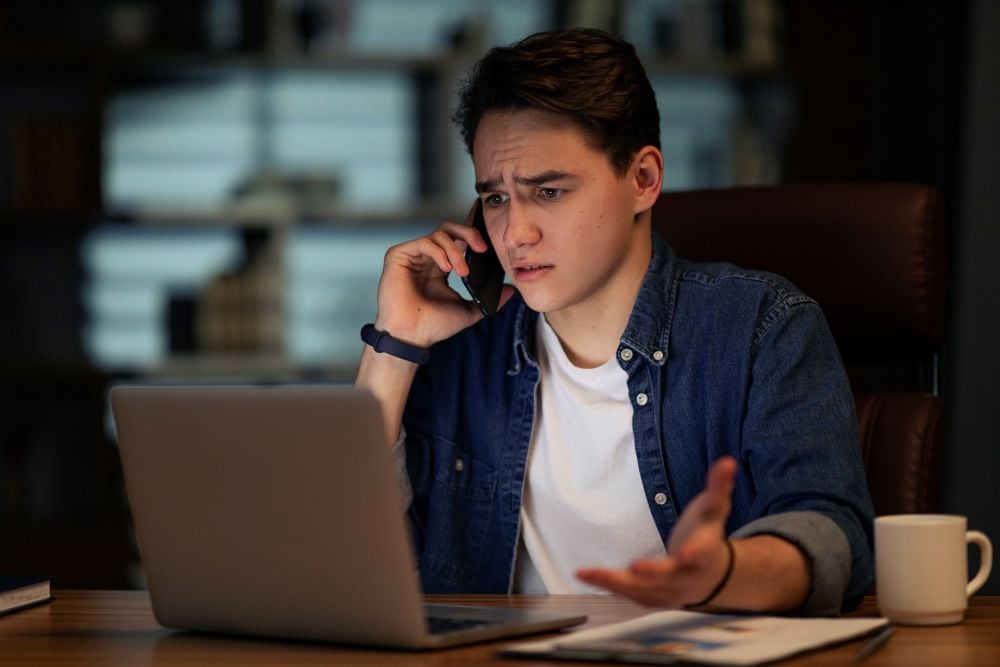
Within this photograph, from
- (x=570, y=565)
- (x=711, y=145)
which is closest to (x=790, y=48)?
(x=711, y=145)

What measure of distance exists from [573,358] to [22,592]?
0.73 metres

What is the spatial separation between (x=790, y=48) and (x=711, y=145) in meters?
0.35

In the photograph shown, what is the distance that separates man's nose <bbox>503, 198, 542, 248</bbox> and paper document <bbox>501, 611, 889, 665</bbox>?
61 cm

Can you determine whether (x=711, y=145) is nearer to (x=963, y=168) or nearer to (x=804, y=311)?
(x=963, y=168)

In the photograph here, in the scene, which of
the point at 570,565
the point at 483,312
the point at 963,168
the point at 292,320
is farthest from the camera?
the point at 292,320

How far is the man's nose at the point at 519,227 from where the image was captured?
1.68 meters

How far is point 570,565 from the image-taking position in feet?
5.58

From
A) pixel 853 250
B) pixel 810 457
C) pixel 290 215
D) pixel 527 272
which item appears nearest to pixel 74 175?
pixel 290 215

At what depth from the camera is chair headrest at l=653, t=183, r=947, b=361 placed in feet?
5.80

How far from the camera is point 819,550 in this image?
1.26 meters

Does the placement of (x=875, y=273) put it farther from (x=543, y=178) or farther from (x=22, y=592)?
(x=22, y=592)

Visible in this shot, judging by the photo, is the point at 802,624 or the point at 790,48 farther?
the point at 790,48

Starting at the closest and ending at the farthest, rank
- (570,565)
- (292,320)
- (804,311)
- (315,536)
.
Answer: (315,536) → (804,311) → (570,565) → (292,320)

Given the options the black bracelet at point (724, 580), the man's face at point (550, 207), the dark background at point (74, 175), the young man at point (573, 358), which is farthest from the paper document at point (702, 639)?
the dark background at point (74, 175)
